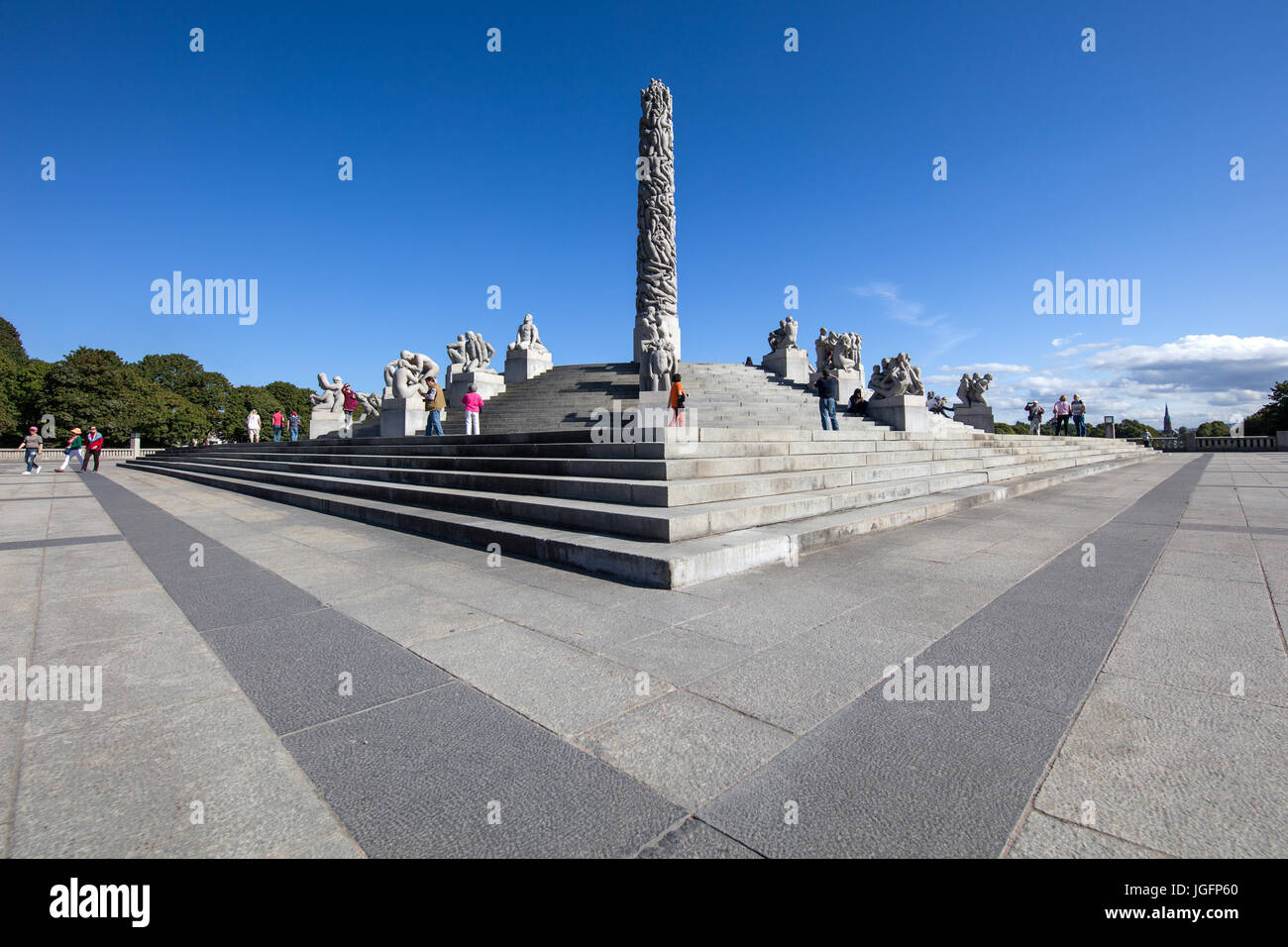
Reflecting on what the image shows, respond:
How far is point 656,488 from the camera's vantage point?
258 inches

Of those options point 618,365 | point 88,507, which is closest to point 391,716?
point 88,507

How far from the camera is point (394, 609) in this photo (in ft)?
14.5

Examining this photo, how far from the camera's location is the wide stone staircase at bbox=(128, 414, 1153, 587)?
19.2ft

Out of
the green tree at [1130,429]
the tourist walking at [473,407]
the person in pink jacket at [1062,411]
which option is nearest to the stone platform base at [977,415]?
the person in pink jacket at [1062,411]

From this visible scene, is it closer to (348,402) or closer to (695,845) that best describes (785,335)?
(348,402)

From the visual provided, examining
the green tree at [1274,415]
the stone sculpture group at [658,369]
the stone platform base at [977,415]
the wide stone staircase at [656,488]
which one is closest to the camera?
the wide stone staircase at [656,488]

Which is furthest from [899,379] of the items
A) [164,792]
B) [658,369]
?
[164,792]

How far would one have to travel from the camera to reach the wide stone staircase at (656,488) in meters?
5.86

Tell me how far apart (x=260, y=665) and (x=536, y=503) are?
4158 mm

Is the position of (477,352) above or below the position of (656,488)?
above

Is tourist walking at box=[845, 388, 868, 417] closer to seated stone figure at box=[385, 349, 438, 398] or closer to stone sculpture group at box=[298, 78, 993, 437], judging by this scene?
stone sculpture group at box=[298, 78, 993, 437]

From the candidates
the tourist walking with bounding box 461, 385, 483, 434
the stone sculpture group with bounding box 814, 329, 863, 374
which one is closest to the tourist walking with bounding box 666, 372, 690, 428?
the tourist walking with bounding box 461, 385, 483, 434

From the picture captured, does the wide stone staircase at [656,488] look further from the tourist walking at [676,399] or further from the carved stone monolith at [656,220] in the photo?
the carved stone monolith at [656,220]
